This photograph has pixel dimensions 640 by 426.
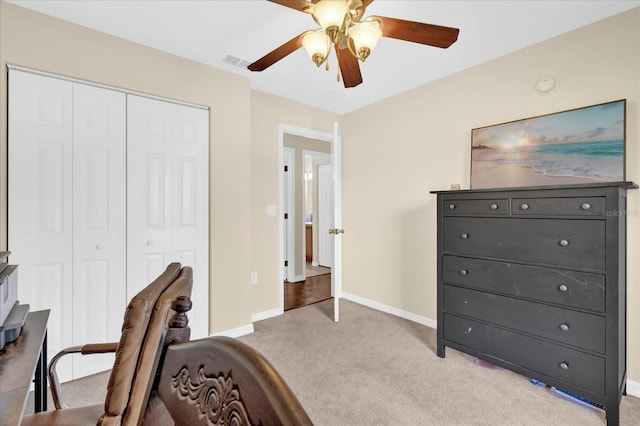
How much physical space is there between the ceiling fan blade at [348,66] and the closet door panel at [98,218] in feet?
5.50

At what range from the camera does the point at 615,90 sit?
198 cm

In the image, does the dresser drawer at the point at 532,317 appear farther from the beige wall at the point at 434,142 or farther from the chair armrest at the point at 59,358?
the chair armrest at the point at 59,358

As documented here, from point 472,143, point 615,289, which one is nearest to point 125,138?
point 472,143

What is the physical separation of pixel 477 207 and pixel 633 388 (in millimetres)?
1515

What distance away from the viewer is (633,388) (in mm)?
1930

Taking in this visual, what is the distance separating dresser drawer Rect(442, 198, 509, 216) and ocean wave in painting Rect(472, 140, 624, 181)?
553mm

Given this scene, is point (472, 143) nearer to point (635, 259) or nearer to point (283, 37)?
point (635, 259)

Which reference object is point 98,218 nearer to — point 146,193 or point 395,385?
point 146,193

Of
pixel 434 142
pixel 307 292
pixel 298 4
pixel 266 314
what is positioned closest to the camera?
pixel 298 4

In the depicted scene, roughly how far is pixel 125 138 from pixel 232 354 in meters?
2.39

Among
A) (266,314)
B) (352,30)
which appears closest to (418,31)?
(352,30)

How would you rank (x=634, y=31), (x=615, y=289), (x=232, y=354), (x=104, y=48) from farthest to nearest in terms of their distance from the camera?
(x=104, y=48), (x=634, y=31), (x=615, y=289), (x=232, y=354)

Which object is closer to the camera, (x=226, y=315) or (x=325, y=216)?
(x=226, y=315)

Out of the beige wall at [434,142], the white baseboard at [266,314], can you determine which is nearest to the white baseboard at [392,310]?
the beige wall at [434,142]
